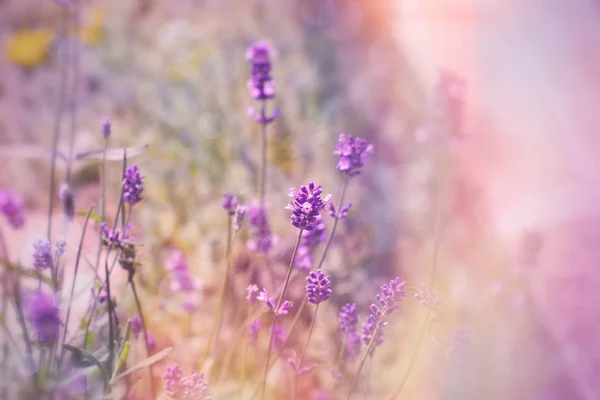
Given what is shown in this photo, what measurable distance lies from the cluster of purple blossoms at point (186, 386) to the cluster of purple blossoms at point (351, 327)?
0.99ft

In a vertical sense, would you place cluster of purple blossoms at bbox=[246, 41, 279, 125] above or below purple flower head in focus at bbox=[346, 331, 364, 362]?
above

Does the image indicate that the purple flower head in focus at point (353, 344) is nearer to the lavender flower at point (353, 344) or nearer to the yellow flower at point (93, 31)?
the lavender flower at point (353, 344)

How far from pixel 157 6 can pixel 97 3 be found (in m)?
0.32

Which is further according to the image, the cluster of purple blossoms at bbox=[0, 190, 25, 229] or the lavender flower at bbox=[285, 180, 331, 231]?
the cluster of purple blossoms at bbox=[0, 190, 25, 229]

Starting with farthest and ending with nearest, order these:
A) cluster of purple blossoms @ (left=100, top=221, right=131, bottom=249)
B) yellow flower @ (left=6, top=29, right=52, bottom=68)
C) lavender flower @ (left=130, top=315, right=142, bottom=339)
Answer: yellow flower @ (left=6, top=29, right=52, bottom=68) < lavender flower @ (left=130, top=315, right=142, bottom=339) < cluster of purple blossoms @ (left=100, top=221, right=131, bottom=249)

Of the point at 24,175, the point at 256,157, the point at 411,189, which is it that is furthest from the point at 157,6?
the point at 411,189

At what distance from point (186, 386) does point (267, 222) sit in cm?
52

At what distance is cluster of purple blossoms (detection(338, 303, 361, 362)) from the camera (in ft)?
A: 3.46

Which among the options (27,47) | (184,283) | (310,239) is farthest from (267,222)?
(27,47)

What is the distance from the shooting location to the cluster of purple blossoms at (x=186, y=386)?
0.88 m

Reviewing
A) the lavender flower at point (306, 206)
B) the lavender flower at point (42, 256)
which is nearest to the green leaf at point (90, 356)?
the lavender flower at point (42, 256)

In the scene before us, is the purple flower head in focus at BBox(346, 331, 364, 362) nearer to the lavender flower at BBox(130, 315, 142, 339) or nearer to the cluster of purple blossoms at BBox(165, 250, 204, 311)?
the lavender flower at BBox(130, 315, 142, 339)

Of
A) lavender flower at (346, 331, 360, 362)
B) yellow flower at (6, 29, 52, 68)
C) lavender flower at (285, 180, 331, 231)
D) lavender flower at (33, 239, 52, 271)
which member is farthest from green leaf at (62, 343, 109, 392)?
yellow flower at (6, 29, 52, 68)

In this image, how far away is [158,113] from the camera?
2.42 m
